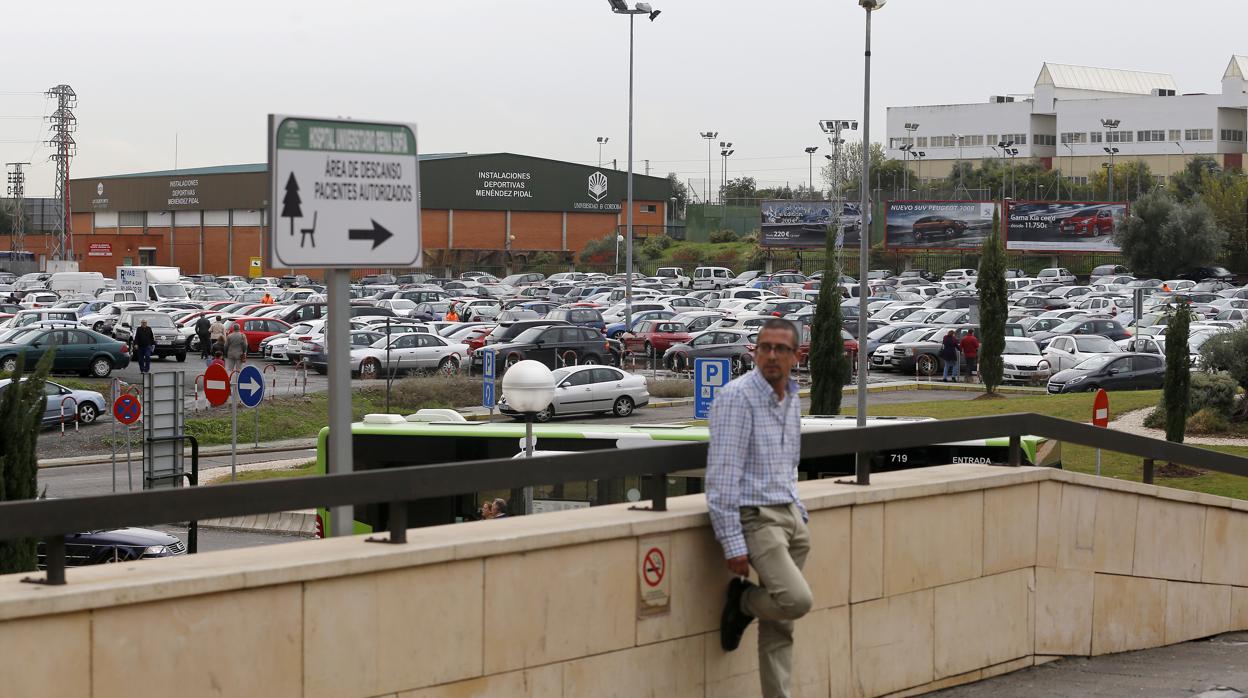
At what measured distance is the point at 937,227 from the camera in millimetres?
95062

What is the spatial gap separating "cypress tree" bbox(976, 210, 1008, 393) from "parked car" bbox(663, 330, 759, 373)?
7915mm

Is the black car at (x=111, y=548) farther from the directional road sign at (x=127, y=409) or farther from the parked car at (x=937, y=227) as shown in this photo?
the parked car at (x=937, y=227)

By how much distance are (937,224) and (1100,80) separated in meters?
62.5

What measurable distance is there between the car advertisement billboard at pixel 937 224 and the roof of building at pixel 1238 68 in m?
53.1

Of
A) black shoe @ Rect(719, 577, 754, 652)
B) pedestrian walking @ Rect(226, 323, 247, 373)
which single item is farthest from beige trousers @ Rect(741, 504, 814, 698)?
pedestrian walking @ Rect(226, 323, 247, 373)

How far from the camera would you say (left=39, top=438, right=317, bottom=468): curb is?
94.1ft

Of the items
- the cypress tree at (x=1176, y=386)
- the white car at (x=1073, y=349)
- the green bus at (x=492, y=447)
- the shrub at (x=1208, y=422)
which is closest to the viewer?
the green bus at (x=492, y=447)

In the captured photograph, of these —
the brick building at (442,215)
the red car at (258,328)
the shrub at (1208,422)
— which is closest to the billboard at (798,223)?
the brick building at (442,215)

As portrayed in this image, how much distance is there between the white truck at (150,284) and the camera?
67.6m

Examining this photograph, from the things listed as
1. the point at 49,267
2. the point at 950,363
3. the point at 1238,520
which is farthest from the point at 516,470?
the point at 49,267

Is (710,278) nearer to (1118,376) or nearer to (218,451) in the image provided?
(1118,376)

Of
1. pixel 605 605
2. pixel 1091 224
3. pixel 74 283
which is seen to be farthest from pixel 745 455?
pixel 1091 224

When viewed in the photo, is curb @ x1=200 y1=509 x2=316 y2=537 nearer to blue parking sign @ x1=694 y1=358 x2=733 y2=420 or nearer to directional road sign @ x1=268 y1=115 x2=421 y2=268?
blue parking sign @ x1=694 y1=358 x2=733 y2=420

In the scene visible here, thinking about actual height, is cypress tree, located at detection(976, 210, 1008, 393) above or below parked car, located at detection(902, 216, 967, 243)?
below
